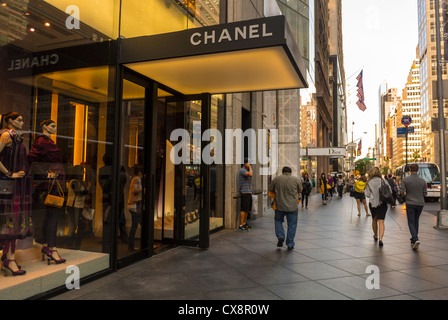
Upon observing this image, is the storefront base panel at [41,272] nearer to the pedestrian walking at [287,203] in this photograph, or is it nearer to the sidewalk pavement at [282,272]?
the sidewalk pavement at [282,272]

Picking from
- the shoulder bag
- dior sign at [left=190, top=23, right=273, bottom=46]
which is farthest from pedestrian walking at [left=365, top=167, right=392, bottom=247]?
the shoulder bag

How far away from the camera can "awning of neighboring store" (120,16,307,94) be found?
4.92m

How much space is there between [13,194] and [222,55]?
3620 millimetres

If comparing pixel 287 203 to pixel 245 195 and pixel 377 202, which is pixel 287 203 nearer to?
pixel 377 202

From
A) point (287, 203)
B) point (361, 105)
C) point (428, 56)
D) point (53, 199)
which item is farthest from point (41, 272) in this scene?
point (428, 56)

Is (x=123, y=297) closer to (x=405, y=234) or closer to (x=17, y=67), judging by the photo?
(x=17, y=67)

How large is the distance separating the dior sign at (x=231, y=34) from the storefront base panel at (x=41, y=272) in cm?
380

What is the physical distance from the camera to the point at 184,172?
25.3ft

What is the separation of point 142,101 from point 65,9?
2.08 m

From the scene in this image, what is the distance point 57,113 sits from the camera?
547cm

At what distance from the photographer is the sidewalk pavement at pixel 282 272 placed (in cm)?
443

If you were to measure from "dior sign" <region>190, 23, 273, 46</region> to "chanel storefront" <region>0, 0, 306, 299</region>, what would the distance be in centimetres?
2

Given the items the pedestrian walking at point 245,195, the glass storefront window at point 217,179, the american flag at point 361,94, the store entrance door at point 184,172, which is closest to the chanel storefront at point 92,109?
the store entrance door at point 184,172

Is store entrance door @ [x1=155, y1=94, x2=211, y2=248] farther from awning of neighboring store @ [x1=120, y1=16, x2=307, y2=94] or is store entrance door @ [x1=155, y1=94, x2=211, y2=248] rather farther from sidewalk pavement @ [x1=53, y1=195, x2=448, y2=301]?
awning of neighboring store @ [x1=120, y1=16, x2=307, y2=94]
